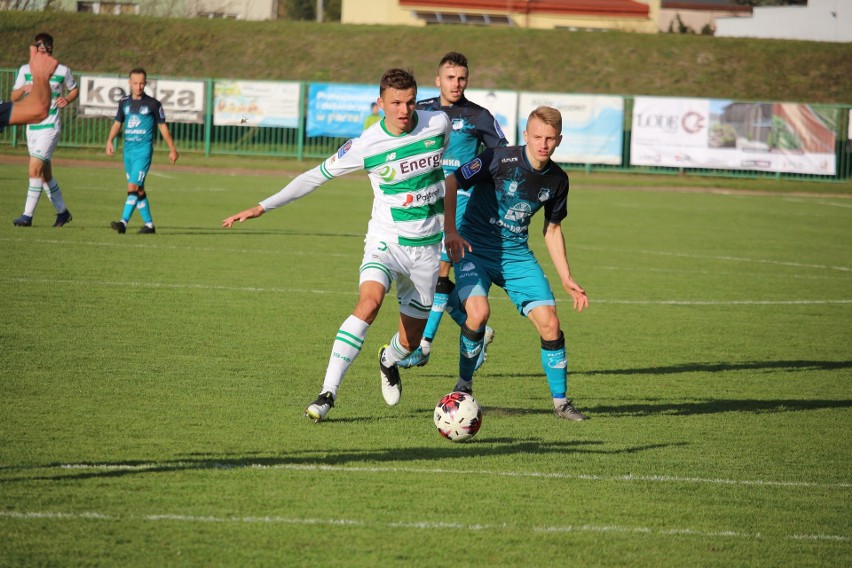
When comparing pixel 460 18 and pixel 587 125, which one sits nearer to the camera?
pixel 587 125

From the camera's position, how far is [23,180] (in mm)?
25203

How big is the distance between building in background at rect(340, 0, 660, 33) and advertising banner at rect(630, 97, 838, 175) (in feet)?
83.8

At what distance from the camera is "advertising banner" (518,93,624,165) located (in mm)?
34688

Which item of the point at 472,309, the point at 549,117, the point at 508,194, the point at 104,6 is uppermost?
the point at 104,6

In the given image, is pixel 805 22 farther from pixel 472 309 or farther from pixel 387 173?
pixel 387 173

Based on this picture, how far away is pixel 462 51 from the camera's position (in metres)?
47.3

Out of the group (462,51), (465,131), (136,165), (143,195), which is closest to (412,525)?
(465,131)

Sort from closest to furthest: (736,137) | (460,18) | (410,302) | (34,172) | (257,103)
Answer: (410,302) < (34,172) < (736,137) < (257,103) < (460,18)

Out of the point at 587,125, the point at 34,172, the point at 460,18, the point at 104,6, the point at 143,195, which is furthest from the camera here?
the point at 460,18

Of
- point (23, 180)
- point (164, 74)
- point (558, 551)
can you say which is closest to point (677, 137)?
point (23, 180)

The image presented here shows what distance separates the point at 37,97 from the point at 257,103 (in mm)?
30915

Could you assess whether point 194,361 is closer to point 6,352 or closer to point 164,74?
point 6,352

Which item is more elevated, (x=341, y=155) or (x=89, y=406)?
(x=341, y=155)

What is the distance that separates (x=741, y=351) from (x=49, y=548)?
7.71m
